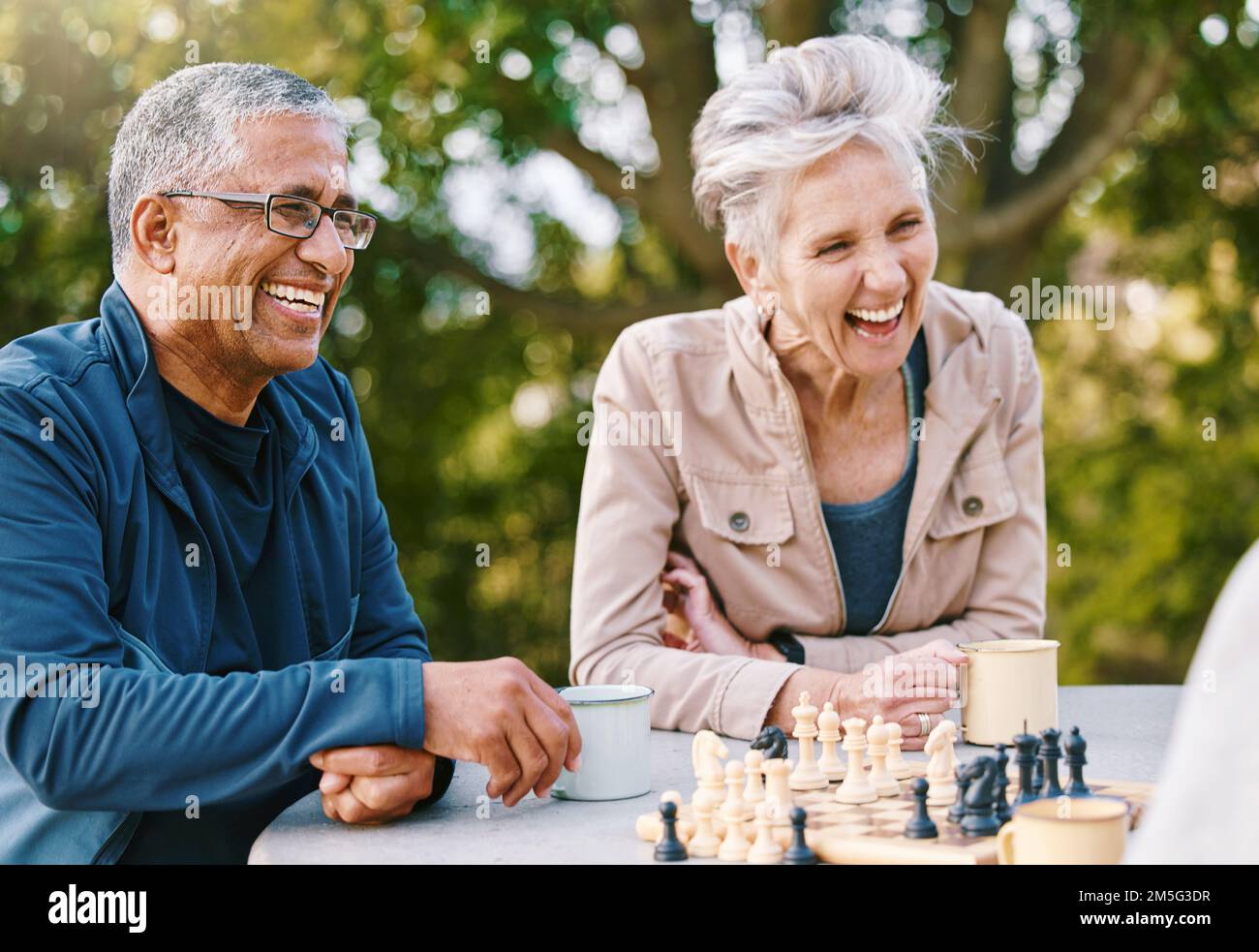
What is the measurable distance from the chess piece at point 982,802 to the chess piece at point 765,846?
228 mm

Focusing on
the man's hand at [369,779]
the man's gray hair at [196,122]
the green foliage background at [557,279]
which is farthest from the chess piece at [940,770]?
the green foliage background at [557,279]

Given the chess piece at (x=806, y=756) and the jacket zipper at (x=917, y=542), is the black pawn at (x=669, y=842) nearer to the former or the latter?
the chess piece at (x=806, y=756)

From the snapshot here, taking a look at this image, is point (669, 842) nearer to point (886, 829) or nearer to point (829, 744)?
point (886, 829)

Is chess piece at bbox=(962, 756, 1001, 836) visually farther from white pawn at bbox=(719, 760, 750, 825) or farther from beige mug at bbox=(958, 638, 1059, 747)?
beige mug at bbox=(958, 638, 1059, 747)

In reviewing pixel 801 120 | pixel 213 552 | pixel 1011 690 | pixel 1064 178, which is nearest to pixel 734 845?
pixel 1011 690

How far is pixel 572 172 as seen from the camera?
7.83m

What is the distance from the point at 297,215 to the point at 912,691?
128 centimetres

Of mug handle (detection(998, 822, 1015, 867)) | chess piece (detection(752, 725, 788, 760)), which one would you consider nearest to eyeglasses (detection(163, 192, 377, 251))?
chess piece (detection(752, 725, 788, 760))

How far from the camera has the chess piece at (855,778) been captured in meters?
1.91

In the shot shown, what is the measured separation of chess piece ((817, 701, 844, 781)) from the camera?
6.76ft

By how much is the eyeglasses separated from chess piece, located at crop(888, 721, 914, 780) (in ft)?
3.80

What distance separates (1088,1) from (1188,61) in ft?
3.63

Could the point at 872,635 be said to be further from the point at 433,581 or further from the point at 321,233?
the point at 433,581

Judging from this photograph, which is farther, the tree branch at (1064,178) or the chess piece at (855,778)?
the tree branch at (1064,178)
